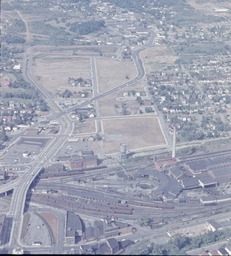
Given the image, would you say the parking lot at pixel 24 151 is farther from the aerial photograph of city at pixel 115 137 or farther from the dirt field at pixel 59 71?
the dirt field at pixel 59 71

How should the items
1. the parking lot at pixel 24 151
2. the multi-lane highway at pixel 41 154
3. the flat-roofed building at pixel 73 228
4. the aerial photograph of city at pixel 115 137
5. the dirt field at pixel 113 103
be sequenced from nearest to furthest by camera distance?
the flat-roofed building at pixel 73 228, the aerial photograph of city at pixel 115 137, the multi-lane highway at pixel 41 154, the parking lot at pixel 24 151, the dirt field at pixel 113 103

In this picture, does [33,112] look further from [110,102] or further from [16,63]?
[16,63]

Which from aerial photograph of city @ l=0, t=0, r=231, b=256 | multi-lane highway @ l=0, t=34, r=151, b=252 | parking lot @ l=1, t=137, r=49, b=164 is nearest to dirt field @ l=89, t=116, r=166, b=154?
aerial photograph of city @ l=0, t=0, r=231, b=256

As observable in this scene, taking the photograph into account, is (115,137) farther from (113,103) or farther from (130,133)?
(113,103)

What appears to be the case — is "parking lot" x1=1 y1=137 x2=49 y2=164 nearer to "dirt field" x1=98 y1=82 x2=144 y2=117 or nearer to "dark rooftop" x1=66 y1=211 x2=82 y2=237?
"dirt field" x1=98 y1=82 x2=144 y2=117

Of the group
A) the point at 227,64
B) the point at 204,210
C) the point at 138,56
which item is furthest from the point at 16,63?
the point at 204,210

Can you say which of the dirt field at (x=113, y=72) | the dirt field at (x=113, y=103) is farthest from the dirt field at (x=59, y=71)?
the dirt field at (x=113, y=103)
